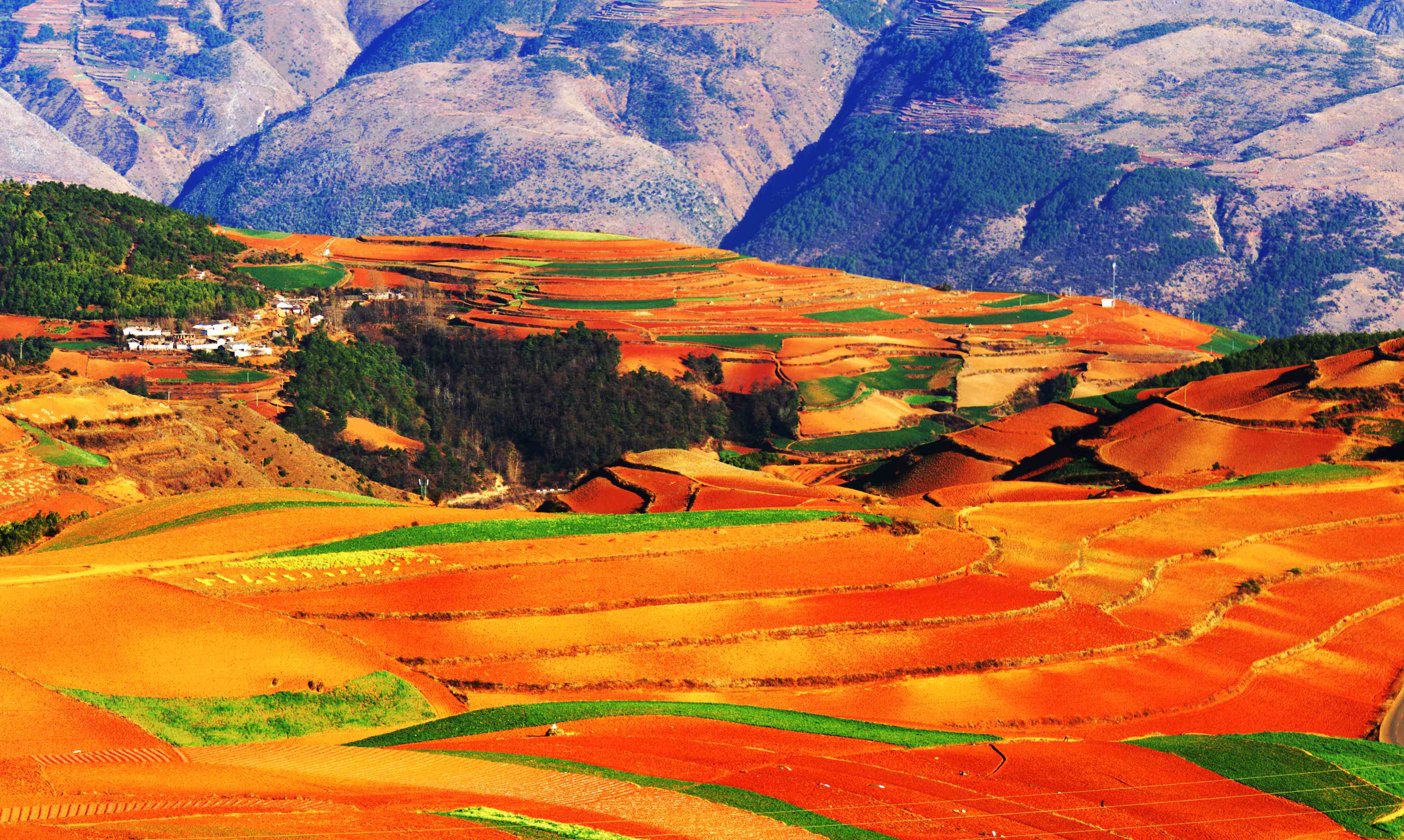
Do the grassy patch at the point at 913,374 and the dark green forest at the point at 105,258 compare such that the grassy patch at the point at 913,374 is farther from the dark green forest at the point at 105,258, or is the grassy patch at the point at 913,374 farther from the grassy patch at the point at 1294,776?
the grassy patch at the point at 1294,776

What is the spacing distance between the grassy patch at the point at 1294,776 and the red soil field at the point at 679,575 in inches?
451

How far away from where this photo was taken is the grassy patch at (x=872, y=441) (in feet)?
272

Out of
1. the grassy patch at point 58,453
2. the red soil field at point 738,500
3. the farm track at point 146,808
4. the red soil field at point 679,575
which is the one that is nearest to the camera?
the farm track at point 146,808

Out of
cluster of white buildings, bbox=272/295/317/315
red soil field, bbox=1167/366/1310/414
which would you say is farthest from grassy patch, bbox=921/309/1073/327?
red soil field, bbox=1167/366/1310/414

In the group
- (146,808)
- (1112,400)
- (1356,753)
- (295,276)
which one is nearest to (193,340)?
(295,276)

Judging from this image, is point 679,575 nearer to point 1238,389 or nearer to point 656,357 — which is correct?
point 1238,389

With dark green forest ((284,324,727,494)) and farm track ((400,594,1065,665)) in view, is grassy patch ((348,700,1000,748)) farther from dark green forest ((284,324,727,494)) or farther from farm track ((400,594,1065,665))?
dark green forest ((284,324,727,494))

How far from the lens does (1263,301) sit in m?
167

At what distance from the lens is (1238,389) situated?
59.7 metres

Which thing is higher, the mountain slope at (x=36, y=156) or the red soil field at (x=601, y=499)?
the mountain slope at (x=36, y=156)

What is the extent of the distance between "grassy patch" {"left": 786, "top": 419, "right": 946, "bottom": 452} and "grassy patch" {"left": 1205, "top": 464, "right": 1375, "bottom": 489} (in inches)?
1360

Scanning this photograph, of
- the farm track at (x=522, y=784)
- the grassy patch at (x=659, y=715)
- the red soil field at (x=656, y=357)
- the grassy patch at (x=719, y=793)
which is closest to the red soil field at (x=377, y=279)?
the red soil field at (x=656, y=357)

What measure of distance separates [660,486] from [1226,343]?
271 feet

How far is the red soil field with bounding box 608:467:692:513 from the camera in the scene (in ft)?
167
